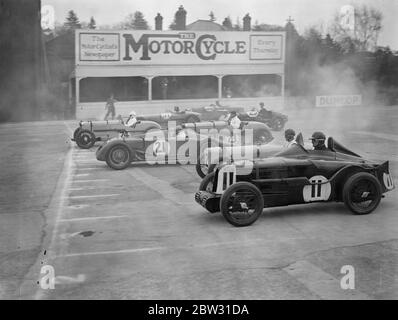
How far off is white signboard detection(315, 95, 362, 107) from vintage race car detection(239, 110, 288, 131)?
2.89ft

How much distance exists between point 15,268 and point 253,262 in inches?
66.8

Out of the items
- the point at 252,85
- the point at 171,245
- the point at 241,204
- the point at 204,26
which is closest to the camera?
the point at 171,245

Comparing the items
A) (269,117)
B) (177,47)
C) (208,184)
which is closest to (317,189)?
(208,184)

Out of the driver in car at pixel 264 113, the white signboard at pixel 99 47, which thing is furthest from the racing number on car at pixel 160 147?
the driver in car at pixel 264 113

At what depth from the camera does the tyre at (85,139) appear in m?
10.7

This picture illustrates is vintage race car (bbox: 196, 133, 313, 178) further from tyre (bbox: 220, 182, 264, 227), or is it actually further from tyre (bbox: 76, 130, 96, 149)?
tyre (bbox: 76, 130, 96, 149)

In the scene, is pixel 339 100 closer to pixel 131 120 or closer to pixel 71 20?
pixel 131 120

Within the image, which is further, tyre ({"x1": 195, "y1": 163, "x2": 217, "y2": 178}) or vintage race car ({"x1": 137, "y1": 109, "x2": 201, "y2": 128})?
vintage race car ({"x1": 137, "y1": 109, "x2": 201, "y2": 128})

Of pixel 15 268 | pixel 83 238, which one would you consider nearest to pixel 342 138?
pixel 83 238

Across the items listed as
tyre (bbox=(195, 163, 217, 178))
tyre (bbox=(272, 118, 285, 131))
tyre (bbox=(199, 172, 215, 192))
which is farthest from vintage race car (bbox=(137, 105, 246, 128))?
tyre (bbox=(199, 172, 215, 192))

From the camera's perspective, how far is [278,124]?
1205 cm

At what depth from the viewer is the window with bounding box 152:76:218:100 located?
9.12 m

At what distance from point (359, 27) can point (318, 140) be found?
3624mm

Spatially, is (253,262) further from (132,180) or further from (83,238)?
(132,180)
